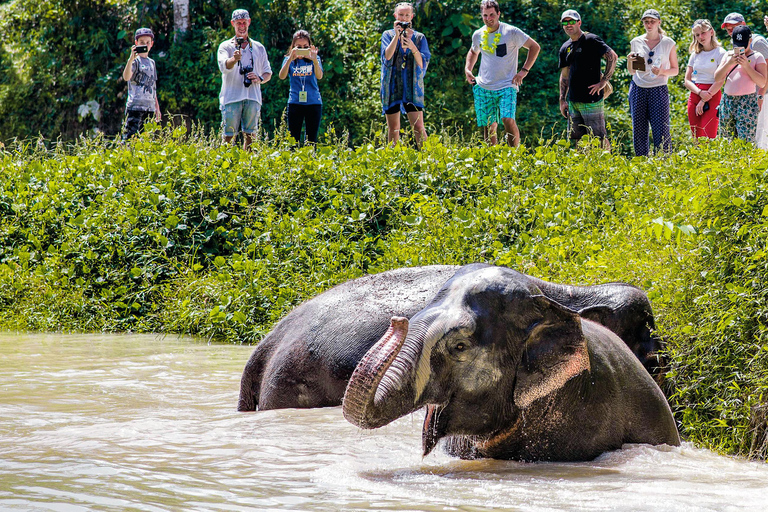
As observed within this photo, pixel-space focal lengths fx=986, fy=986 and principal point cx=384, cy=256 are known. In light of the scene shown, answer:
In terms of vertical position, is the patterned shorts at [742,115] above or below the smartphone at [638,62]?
below

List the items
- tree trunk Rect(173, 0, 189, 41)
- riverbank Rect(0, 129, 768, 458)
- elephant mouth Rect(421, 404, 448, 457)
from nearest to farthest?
1. elephant mouth Rect(421, 404, 448, 457)
2. riverbank Rect(0, 129, 768, 458)
3. tree trunk Rect(173, 0, 189, 41)

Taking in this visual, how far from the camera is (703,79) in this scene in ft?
39.4

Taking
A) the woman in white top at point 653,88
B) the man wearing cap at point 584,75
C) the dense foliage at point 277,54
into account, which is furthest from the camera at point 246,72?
the dense foliage at point 277,54

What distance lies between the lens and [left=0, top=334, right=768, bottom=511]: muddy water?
12.5ft

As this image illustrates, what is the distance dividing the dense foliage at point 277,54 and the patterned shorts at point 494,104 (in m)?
5.18

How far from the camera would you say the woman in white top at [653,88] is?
38.5ft

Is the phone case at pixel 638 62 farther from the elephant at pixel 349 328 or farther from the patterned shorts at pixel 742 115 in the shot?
the elephant at pixel 349 328

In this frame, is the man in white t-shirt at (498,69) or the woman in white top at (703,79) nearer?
the woman in white top at (703,79)

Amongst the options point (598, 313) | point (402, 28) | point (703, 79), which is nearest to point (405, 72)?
point (402, 28)

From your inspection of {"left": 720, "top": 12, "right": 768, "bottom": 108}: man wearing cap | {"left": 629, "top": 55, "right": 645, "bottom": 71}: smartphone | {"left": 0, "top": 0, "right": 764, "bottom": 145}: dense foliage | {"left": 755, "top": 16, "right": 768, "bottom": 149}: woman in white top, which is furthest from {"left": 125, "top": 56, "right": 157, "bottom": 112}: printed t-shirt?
{"left": 755, "top": 16, "right": 768, "bottom": 149}: woman in white top

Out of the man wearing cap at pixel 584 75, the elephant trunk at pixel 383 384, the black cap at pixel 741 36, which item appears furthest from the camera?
the man wearing cap at pixel 584 75

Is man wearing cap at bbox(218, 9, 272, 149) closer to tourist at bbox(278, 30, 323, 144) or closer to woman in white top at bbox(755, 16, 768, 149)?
tourist at bbox(278, 30, 323, 144)

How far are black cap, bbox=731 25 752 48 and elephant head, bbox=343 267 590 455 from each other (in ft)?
27.0

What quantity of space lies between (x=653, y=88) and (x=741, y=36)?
1131 mm
